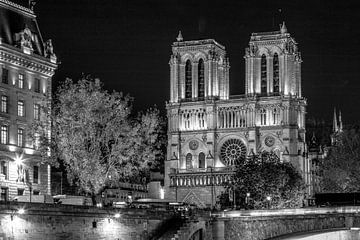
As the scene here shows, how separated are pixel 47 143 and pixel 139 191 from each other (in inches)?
3139

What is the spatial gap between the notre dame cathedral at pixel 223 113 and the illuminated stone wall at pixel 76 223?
8643cm

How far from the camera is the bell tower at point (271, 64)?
6732 inches

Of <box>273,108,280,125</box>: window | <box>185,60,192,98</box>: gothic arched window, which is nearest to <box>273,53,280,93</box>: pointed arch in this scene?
<box>273,108,280,125</box>: window

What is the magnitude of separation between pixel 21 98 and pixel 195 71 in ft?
276

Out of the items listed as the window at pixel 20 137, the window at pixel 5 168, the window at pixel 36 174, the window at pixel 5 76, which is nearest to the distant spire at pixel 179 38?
the window at pixel 36 174

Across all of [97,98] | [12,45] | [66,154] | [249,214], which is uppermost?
[12,45]

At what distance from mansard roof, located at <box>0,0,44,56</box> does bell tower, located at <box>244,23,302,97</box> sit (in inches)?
2864

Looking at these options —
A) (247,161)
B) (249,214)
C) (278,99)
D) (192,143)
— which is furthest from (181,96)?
(249,214)

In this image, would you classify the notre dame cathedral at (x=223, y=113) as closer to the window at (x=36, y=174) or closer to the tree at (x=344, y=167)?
the tree at (x=344, y=167)

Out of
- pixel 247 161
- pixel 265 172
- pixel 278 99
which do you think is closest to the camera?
pixel 265 172

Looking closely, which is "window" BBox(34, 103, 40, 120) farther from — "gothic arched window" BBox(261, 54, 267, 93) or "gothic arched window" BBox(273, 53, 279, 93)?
"gothic arched window" BBox(261, 54, 267, 93)

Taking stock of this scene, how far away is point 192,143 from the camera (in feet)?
580

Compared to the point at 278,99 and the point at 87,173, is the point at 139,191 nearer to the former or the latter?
the point at 278,99

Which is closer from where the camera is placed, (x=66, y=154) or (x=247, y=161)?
(x=66, y=154)
